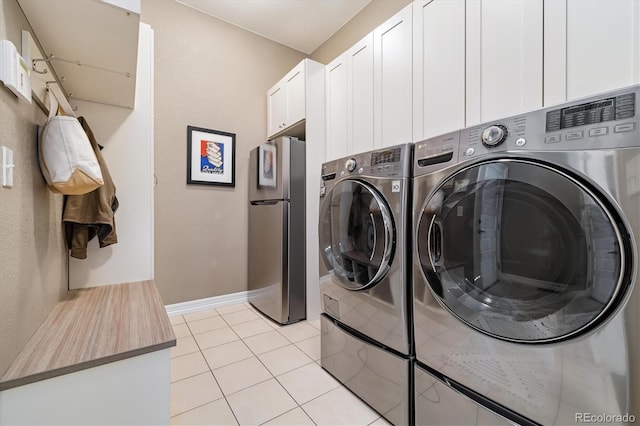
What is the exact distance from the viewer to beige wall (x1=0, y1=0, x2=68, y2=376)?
785 millimetres

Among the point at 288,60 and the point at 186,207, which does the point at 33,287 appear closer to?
the point at 186,207

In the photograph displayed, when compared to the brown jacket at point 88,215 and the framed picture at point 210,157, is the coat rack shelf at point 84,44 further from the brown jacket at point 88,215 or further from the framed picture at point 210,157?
the framed picture at point 210,157

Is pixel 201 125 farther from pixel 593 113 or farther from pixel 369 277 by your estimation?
pixel 593 113

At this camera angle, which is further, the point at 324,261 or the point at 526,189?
the point at 324,261

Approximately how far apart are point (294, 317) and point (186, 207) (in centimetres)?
151

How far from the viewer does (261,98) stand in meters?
3.06

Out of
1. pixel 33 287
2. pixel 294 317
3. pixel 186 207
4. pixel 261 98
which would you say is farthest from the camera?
pixel 261 98

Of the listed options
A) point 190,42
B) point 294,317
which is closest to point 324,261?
point 294,317

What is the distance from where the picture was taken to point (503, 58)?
1.22 metres

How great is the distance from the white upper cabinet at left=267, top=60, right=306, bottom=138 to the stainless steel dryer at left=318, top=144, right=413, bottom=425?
3.43 feet

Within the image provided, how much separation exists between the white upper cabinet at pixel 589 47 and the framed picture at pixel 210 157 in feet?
8.50

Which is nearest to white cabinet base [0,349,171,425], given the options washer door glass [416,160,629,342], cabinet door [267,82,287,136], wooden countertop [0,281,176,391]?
wooden countertop [0,281,176,391]

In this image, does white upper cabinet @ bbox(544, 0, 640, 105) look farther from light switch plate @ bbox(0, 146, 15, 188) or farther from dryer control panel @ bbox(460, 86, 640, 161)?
light switch plate @ bbox(0, 146, 15, 188)

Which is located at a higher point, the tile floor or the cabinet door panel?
the cabinet door panel
